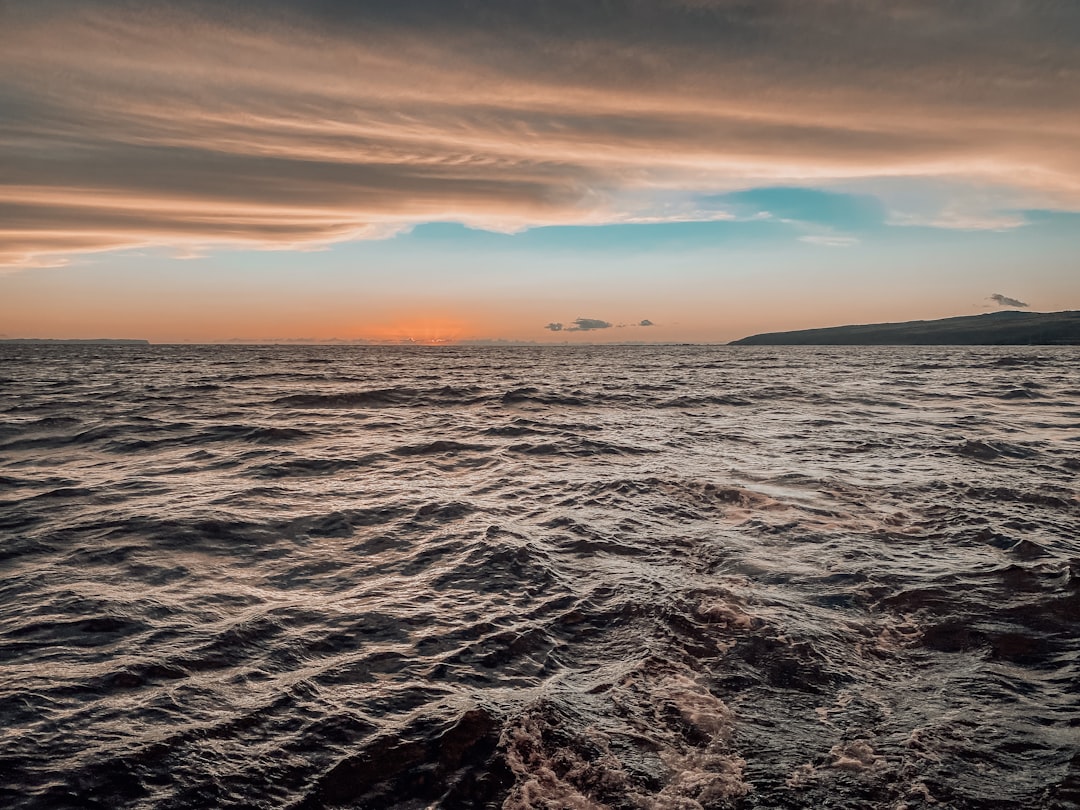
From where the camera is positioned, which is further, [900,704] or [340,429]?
[340,429]

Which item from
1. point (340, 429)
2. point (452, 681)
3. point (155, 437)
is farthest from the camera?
point (340, 429)

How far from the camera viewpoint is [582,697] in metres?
4.76

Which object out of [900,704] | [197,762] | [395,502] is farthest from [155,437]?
[900,704]

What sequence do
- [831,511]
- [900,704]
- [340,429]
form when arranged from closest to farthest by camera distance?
[900,704] < [831,511] < [340,429]

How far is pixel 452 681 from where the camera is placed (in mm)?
4992

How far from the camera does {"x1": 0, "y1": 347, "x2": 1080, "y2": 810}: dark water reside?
3.84m

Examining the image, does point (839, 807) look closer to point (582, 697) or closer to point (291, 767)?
point (582, 697)

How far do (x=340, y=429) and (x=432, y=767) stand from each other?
1806 cm

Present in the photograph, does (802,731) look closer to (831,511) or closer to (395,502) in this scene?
(831,511)

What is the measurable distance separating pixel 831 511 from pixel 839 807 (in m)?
7.20

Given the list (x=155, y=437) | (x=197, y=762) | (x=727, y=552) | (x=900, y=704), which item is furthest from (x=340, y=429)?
(x=900, y=704)

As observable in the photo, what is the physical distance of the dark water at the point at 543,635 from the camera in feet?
12.6

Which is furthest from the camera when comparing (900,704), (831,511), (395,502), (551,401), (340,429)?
(551,401)

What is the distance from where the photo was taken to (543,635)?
582 centimetres
